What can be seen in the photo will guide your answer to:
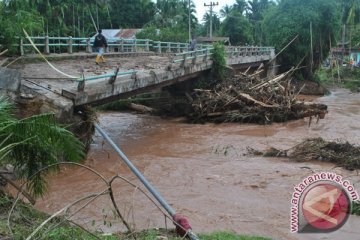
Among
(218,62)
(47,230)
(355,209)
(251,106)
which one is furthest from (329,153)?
(218,62)

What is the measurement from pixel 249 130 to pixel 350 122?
530 cm

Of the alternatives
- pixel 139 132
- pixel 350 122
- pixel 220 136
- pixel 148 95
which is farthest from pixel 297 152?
pixel 148 95

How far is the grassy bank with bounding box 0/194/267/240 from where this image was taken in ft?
15.3

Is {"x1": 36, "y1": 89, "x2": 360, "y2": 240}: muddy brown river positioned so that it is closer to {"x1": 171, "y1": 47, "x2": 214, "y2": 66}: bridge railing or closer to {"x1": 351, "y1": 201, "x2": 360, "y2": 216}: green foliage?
{"x1": 351, "y1": 201, "x2": 360, "y2": 216}: green foliage

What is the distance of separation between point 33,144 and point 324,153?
860 centimetres

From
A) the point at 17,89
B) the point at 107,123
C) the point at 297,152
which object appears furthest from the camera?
the point at 107,123

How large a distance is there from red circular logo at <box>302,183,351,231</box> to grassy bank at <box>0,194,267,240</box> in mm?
1371

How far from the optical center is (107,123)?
64.3ft

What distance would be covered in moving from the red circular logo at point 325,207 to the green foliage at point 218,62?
49.2ft

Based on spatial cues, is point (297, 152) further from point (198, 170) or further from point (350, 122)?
point (350, 122)

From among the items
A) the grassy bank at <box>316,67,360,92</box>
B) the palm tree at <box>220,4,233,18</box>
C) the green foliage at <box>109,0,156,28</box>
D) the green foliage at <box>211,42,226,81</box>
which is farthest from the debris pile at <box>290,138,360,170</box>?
the palm tree at <box>220,4,233,18</box>

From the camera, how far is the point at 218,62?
22.3m

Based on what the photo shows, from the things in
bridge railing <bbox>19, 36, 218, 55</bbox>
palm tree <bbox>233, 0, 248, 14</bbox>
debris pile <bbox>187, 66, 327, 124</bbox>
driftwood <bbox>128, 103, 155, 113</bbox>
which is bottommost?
driftwood <bbox>128, 103, 155, 113</bbox>

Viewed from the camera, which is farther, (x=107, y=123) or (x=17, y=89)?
(x=107, y=123)
